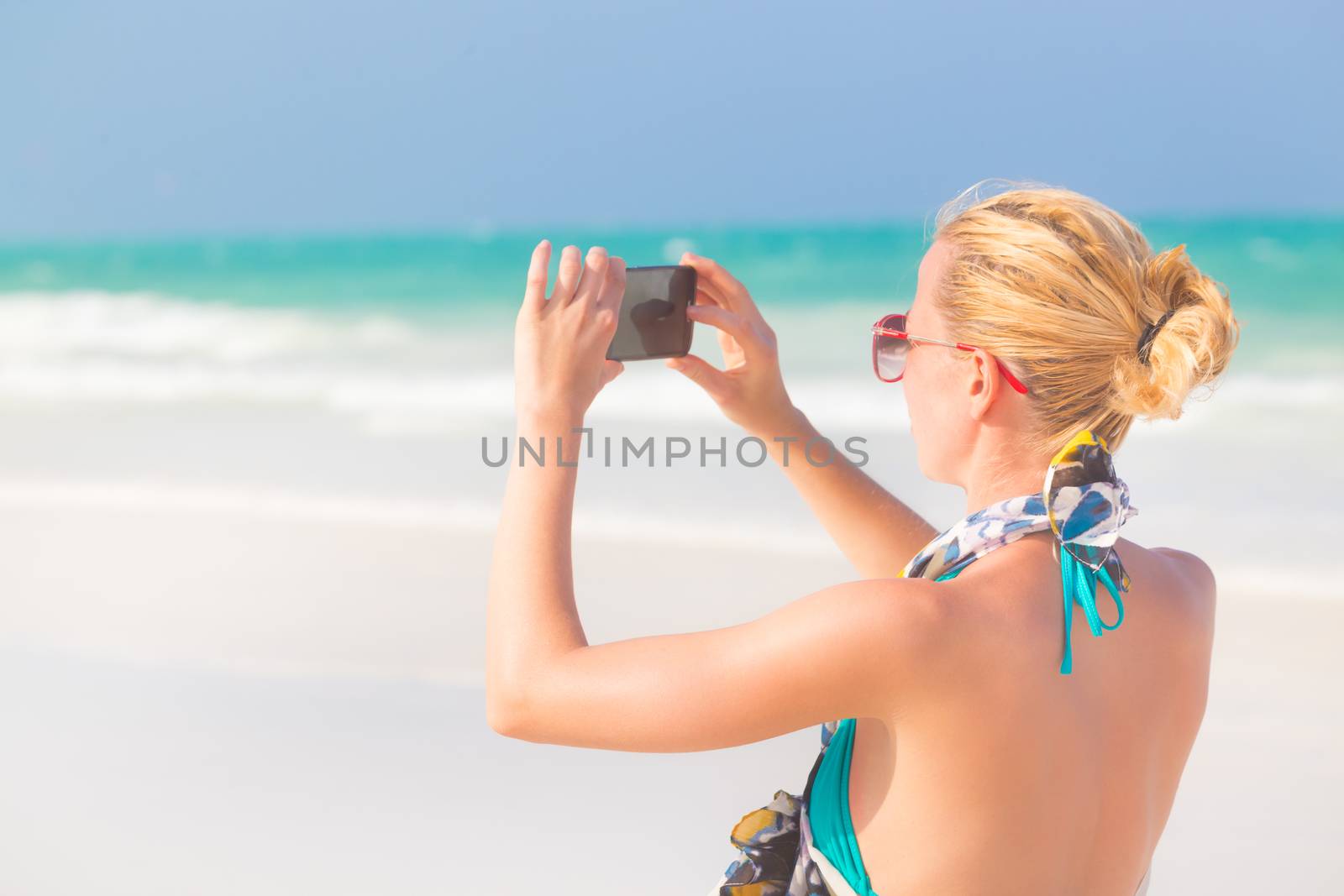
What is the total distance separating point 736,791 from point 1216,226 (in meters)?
23.1

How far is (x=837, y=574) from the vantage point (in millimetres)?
4387

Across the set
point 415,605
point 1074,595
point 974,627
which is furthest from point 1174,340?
point 415,605

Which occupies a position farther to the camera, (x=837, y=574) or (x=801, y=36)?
(x=801, y=36)

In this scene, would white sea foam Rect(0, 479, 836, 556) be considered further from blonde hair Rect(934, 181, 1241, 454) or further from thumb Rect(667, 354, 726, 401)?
blonde hair Rect(934, 181, 1241, 454)

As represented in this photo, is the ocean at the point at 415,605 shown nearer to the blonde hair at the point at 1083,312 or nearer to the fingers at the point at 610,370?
the blonde hair at the point at 1083,312

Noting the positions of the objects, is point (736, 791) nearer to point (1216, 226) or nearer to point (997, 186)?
point (997, 186)

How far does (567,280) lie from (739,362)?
563mm

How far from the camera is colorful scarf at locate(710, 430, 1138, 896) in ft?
4.18

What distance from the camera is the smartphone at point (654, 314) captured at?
5.44 feet

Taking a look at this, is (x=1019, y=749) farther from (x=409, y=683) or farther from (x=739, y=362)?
(x=409, y=683)

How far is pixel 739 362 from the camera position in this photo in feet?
6.01

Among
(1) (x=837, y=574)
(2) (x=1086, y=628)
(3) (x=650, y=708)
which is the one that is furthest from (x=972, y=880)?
(1) (x=837, y=574)

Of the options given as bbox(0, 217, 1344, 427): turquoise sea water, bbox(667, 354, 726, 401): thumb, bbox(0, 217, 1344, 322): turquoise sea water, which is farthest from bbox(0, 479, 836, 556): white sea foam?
bbox(0, 217, 1344, 322): turquoise sea water

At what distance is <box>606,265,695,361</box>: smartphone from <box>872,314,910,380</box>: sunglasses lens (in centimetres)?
30
